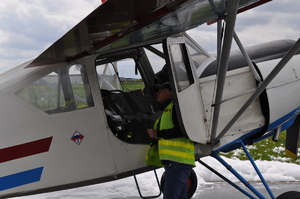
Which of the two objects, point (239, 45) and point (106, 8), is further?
point (239, 45)

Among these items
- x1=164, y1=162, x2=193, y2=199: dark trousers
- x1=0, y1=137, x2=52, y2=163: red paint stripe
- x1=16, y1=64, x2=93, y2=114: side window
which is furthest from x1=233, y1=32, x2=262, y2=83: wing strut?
x1=0, y1=137, x2=52, y2=163: red paint stripe

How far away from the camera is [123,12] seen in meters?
3.92

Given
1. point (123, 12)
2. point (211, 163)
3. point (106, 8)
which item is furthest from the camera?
point (211, 163)

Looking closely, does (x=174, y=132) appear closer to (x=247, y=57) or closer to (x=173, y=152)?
(x=173, y=152)

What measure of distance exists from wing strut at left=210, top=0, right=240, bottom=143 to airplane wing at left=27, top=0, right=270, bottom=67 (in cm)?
35

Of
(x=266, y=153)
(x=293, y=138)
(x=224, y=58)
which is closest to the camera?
(x=224, y=58)

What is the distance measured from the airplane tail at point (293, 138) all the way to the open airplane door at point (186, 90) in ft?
5.60

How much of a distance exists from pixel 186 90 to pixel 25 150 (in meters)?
1.72

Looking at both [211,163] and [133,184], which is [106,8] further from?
[211,163]

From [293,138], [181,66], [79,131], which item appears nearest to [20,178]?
[79,131]

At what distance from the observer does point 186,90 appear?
500 centimetres

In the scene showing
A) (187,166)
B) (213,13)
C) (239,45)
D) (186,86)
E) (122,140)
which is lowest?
(187,166)

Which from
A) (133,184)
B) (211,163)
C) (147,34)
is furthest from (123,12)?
(211,163)

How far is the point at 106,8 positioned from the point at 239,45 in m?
1.94
